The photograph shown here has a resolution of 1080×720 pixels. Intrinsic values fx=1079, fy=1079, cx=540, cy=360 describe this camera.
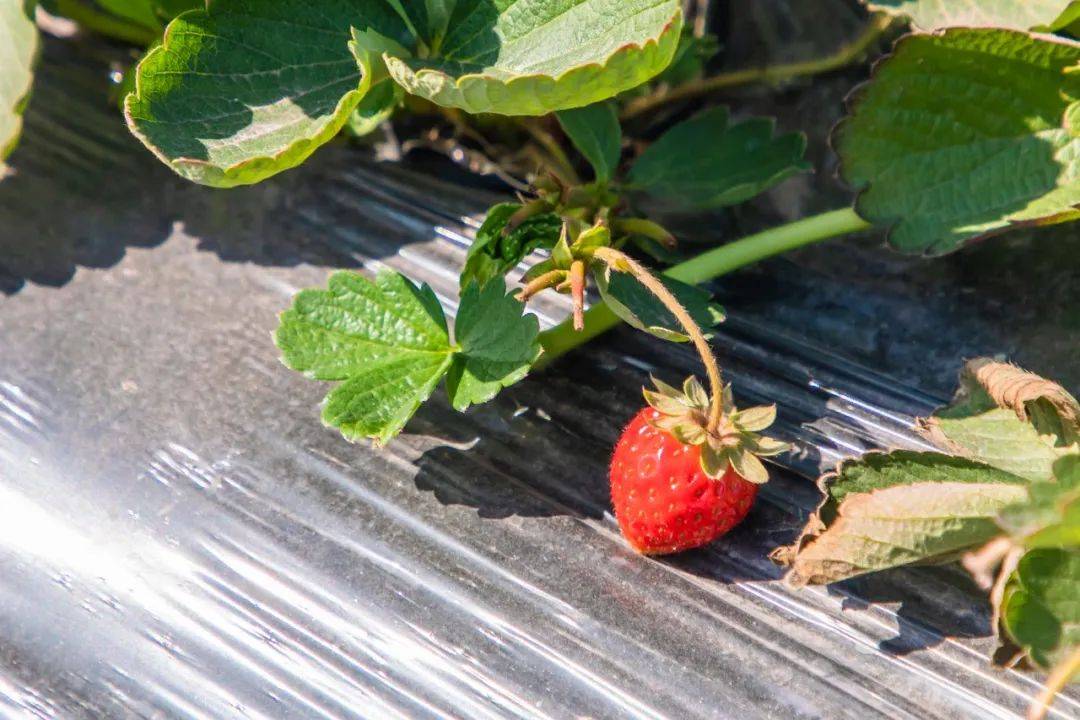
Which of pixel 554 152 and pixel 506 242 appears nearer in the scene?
pixel 506 242

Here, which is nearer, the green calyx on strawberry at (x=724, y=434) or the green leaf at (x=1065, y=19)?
the green calyx on strawberry at (x=724, y=434)

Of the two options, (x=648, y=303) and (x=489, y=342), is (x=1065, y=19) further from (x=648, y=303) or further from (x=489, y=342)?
(x=489, y=342)

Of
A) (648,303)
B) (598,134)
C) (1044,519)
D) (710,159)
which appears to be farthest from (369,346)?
(1044,519)

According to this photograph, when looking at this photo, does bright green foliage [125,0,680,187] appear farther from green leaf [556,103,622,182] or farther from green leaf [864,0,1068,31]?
green leaf [864,0,1068,31]

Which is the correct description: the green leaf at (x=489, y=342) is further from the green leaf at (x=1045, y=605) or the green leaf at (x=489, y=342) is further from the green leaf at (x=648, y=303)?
the green leaf at (x=1045, y=605)

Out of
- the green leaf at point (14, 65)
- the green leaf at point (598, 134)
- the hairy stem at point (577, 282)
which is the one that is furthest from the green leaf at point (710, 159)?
the green leaf at point (14, 65)
